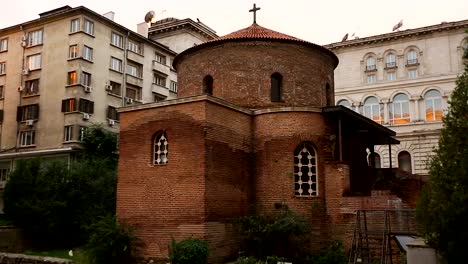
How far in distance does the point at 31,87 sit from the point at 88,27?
611 cm

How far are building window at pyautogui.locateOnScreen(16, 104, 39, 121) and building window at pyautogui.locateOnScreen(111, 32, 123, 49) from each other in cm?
714

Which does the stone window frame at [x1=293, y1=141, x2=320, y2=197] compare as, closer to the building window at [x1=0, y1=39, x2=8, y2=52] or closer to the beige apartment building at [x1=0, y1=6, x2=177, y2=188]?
the beige apartment building at [x1=0, y1=6, x2=177, y2=188]

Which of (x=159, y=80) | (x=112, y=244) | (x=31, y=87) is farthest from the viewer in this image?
(x=159, y=80)

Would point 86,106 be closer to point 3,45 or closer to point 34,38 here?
point 34,38

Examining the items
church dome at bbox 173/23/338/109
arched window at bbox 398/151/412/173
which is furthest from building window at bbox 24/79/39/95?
arched window at bbox 398/151/412/173

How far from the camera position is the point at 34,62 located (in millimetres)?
34406

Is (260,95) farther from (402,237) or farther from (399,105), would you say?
(399,105)

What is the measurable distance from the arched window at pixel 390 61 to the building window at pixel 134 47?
70.1ft

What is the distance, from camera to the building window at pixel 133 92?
36.1 m

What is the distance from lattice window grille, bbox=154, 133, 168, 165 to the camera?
16.6 m

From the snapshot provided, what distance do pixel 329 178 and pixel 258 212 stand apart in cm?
291

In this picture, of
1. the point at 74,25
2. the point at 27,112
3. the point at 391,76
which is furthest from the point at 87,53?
the point at 391,76

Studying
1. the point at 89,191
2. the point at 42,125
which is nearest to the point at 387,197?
the point at 89,191

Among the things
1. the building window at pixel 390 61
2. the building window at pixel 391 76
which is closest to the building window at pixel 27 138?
the building window at pixel 391 76
